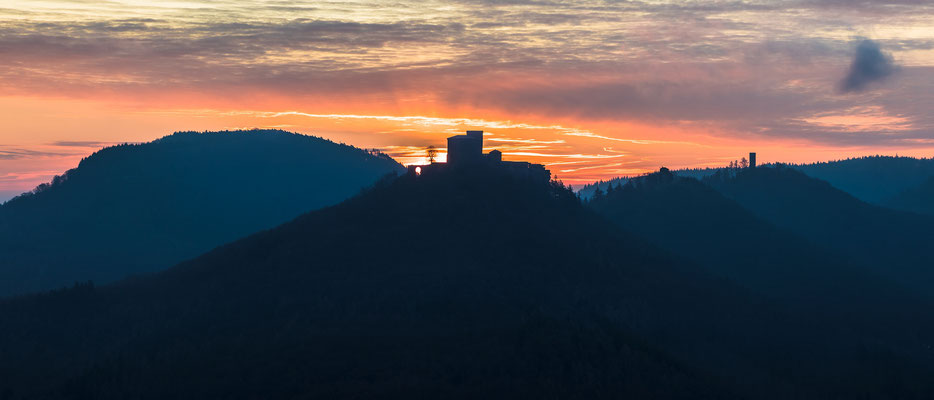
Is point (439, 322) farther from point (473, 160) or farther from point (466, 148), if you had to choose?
point (473, 160)

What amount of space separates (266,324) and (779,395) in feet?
278

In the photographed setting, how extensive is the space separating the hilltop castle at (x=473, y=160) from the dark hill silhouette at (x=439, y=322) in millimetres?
2470

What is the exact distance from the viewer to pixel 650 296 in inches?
6147

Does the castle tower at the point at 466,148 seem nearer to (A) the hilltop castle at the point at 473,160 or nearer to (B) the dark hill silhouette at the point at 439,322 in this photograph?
(A) the hilltop castle at the point at 473,160

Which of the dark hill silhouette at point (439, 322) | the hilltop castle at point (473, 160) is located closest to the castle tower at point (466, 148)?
the hilltop castle at point (473, 160)

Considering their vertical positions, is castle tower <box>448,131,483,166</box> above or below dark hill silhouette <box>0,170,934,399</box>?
above

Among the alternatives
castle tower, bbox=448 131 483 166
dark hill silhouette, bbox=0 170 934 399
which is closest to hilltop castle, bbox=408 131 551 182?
castle tower, bbox=448 131 483 166

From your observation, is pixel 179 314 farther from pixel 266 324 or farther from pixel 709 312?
pixel 709 312

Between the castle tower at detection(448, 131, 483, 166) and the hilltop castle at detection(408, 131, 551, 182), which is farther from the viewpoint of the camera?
the hilltop castle at detection(408, 131, 551, 182)

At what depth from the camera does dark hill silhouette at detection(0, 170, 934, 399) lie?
12212 cm

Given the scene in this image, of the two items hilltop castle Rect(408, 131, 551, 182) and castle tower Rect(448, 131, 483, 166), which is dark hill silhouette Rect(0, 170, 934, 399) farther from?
castle tower Rect(448, 131, 483, 166)

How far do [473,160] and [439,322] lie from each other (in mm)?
41555

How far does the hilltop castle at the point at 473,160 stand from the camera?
161625 millimetres

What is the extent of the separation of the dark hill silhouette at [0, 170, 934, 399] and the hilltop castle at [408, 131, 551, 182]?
247cm
